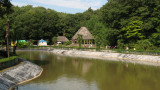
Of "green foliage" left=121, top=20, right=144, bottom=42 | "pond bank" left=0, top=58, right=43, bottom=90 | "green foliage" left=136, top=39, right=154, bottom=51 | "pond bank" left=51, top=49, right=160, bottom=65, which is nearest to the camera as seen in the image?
"pond bank" left=0, top=58, right=43, bottom=90

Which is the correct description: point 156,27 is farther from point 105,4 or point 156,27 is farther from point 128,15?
point 105,4

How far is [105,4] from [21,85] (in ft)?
172

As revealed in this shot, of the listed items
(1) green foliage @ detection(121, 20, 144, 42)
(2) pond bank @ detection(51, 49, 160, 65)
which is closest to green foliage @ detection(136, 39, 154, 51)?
(2) pond bank @ detection(51, 49, 160, 65)

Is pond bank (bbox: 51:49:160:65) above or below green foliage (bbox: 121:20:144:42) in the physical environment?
below

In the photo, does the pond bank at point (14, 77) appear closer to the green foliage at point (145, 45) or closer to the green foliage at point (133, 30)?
the green foliage at point (145, 45)

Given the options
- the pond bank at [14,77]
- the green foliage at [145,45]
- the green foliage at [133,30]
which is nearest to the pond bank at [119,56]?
the green foliage at [145,45]

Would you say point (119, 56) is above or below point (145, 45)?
below

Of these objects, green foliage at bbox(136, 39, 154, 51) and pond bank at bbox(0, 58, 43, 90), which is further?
green foliage at bbox(136, 39, 154, 51)

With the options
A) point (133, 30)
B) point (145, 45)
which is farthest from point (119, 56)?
point (133, 30)

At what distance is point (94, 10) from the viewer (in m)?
144

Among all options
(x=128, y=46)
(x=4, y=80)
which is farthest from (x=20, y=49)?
(x=4, y=80)

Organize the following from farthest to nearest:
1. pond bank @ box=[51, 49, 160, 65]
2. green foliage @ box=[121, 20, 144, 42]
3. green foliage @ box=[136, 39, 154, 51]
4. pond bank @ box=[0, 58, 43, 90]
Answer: green foliage @ box=[121, 20, 144, 42], green foliage @ box=[136, 39, 154, 51], pond bank @ box=[51, 49, 160, 65], pond bank @ box=[0, 58, 43, 90]

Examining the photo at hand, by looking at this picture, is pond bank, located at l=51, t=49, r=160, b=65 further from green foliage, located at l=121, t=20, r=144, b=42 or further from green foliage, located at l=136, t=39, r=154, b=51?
green foliage, located at l=121, t=20, r=144, b=42

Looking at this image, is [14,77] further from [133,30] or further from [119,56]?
[133,30]
